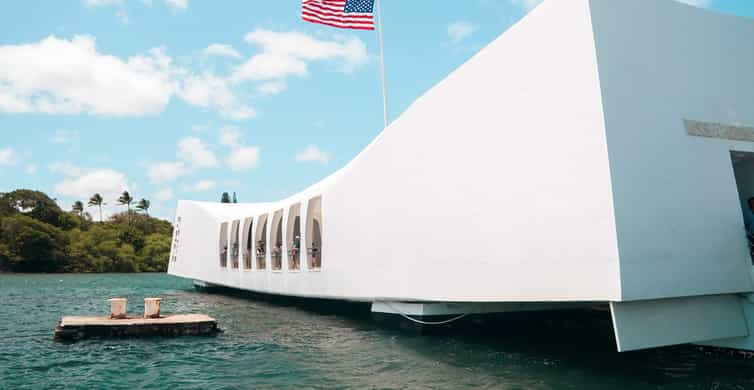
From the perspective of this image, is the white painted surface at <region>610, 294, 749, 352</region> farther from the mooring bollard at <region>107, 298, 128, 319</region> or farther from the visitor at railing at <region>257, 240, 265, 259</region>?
the visitor at railing at <region>257, 240, 265, 259</region>

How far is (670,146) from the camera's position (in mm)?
7727

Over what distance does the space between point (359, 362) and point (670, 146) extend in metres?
5.94

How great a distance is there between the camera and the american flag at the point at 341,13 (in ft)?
46.4

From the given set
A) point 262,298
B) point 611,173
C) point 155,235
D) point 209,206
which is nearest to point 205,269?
point 209,206

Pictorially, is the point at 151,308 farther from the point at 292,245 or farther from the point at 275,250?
the point at 275,250

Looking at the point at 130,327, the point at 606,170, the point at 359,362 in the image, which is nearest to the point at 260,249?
the point at 130,327

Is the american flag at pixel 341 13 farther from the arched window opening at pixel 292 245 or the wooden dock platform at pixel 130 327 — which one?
the wooden dock platform at pixel 130 327

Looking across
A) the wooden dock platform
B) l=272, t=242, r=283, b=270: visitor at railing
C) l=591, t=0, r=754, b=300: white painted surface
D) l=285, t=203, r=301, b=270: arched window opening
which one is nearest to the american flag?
l=285, t=203, r=301, b=270: arched window opening

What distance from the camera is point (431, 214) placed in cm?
1076

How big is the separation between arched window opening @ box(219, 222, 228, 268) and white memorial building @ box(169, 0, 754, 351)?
18.4 meters

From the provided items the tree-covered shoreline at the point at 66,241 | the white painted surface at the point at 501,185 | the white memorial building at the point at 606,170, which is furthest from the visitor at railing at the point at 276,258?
the tree-covered shoreline at the point at 66,241

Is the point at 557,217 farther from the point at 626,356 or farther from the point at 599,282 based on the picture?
the point at 626,356

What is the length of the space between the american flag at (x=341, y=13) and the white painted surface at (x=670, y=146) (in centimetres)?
795

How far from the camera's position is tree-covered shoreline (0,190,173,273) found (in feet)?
183
